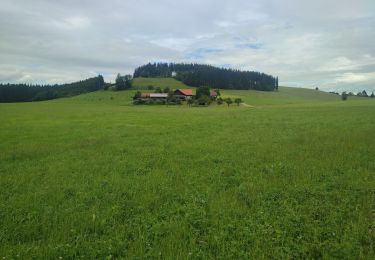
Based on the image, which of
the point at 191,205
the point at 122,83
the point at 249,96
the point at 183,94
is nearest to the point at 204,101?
the point at 183,94

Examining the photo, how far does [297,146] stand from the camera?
17188 millimetres

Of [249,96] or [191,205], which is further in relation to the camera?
[249,96]

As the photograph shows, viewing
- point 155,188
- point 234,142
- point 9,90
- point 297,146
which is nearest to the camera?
point 155,188

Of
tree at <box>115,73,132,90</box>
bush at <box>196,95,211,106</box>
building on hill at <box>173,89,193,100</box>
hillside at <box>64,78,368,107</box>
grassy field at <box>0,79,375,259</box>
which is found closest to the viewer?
grassy field at <box>0,79,375,259</box>

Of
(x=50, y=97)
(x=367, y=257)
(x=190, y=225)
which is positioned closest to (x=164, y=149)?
(x=190, y=225)

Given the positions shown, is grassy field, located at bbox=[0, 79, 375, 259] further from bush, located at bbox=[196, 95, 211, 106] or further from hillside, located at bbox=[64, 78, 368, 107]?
hillside, located at bbox=[64, 78, 368, 107]

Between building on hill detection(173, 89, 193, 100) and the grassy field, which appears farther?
building on hill detection(173, 89, 193, 100)

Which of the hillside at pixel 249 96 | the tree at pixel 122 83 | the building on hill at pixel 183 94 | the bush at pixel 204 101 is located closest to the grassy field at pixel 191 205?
the bush at pixel 204 101

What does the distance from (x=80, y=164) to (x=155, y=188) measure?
17.8 feet

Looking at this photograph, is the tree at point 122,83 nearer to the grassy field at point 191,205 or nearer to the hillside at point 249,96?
the hillside at point 249,96

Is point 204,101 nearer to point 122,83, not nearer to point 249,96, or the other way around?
point 249,96

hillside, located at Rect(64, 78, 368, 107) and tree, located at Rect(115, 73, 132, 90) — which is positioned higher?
tree, located at Rect(115, 73, 132, 90)

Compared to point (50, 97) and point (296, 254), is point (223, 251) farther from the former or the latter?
point (50, 97)

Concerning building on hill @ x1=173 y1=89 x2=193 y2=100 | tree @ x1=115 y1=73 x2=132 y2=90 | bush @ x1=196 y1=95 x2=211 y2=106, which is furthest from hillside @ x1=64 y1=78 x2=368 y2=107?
building on hill @ x1=173 y1=89 x2=193 y2=100
